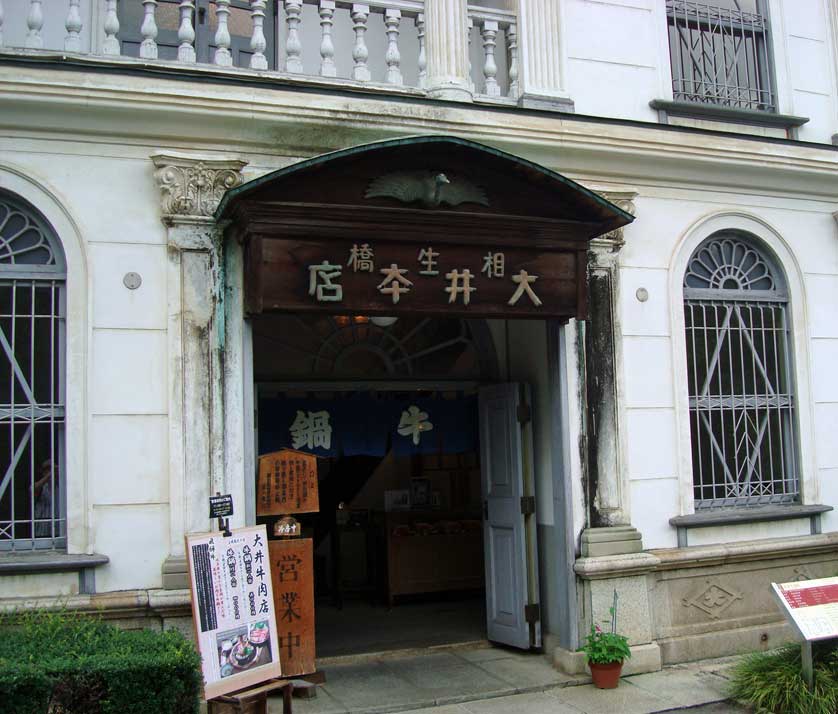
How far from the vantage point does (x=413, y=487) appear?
40.5ft

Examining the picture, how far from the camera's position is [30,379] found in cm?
698

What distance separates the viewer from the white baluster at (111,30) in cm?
730

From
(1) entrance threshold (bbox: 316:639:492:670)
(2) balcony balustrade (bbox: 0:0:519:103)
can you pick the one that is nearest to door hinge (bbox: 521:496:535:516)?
(1) entrance threshold (bbox: 316:639:492:670)

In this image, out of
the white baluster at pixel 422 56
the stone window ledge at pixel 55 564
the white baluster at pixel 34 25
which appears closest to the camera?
the stone window ledge at pixel 55 564

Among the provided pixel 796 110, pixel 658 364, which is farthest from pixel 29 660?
pixel 796 110

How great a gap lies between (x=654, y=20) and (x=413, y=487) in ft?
21.9

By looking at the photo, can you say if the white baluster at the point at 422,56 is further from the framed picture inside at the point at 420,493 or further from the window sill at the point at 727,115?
the framed picture inside at the point at 420,493

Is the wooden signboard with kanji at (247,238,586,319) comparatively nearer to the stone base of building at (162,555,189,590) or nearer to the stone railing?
the stone railing

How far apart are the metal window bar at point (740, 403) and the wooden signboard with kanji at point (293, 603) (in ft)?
13.3

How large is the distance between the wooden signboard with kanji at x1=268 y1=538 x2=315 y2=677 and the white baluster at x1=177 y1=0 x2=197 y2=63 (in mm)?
4167

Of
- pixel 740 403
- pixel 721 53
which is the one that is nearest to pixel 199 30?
pixel 721 53

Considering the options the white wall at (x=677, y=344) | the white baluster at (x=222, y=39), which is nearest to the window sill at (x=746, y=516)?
the white wall at (x=677, y=344)

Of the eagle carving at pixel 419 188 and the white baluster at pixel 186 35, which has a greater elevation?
the white baluster at pixel 186 35

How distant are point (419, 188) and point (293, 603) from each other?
3.68m
